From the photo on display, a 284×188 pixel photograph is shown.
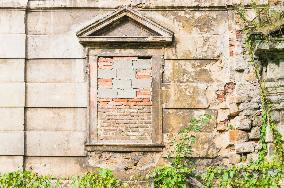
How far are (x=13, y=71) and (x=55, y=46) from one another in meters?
0.74

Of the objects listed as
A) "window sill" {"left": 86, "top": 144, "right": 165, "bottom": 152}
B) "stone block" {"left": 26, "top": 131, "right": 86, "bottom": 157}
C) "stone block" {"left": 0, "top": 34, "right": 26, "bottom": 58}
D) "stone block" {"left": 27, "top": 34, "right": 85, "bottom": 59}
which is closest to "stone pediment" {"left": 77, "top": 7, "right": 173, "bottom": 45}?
"stone block" {"left": 27, "top": 34, "right": 85, "bottom": 59}

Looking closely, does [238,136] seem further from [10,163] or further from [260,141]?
[10,163]

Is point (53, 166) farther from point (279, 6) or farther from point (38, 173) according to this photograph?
point (279, 6)

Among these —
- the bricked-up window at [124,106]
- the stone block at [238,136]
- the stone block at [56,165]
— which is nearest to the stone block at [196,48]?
the bricked-up window at [124,106]

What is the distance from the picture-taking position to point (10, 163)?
8.20 meters

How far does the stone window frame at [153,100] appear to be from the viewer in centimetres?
824

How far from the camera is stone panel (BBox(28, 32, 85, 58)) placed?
838 cm

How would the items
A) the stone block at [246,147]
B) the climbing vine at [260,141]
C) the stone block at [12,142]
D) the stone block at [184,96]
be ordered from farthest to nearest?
the stone block at [184,96]
the stone block at [12,142]
the stone block at [246,147]
the climbing vine at [260,141]

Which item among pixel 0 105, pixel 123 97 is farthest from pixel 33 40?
pixel 123 97

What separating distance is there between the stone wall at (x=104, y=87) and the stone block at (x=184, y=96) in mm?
15

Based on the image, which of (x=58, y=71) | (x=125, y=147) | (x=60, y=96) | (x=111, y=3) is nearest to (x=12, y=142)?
(x=60, y=96)

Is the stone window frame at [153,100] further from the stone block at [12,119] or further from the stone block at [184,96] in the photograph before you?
the stone block at [12,119]

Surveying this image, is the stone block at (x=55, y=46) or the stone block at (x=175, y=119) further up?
the stone block at (x=55, y=46)

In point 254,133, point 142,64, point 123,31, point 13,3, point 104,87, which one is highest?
point 13,3
